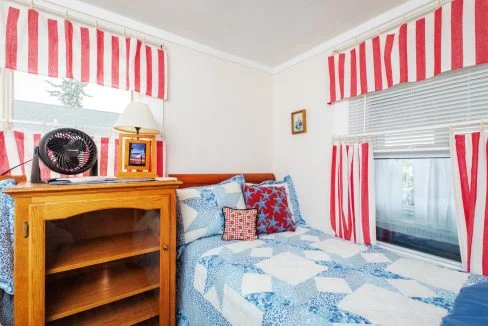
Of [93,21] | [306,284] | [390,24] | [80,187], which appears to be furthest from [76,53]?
[390,24]

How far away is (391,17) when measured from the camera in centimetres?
177

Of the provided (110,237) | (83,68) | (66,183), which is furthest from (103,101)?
(110,237)

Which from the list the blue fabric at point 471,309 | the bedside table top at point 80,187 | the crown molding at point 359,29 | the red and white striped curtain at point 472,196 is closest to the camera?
the blue fabric at point 471,309

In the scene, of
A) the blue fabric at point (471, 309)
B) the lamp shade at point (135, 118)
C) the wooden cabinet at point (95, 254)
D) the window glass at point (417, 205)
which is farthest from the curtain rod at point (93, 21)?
the blue fabric at point (471, 309)

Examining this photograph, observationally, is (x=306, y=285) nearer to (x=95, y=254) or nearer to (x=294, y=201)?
(x=95, y=254)

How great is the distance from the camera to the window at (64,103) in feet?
5.19

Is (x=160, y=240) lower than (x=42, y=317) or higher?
higher

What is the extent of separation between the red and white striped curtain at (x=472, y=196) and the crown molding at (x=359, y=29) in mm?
936

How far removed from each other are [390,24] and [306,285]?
187 centimetres

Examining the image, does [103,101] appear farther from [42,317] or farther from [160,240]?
[42,317]

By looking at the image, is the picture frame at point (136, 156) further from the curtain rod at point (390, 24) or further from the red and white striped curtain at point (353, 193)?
the curtain rod at point (390, 24)

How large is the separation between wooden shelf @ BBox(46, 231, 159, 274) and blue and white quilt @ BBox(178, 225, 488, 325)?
0.30 metres

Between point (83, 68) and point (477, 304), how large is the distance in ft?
7.90

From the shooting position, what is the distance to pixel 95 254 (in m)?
1.31
